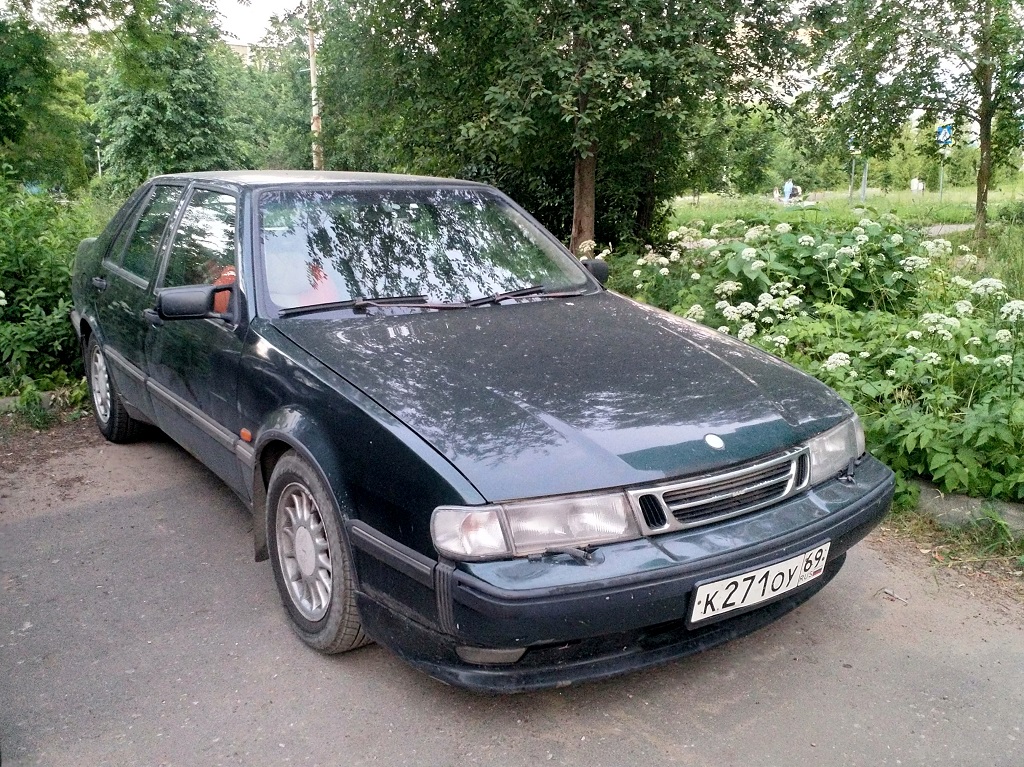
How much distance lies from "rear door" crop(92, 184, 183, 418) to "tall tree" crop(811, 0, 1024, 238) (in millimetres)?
10365

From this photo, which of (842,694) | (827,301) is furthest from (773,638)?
(827,301)

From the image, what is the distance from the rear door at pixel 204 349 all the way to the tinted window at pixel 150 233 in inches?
8.6

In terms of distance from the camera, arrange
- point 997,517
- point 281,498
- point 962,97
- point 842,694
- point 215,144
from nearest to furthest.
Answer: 1. point 842,694
2. point 281,498
3. point 997,517
4. point 962,97
5. point 215,144

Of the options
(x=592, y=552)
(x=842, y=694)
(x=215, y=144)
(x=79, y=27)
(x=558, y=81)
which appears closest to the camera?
(x=592, y=552)

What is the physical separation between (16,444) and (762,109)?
8.47 m

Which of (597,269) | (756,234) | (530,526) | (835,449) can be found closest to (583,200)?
(756,234)

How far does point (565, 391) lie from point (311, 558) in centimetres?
100

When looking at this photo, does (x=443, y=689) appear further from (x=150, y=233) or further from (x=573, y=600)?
(x=150, y=233)

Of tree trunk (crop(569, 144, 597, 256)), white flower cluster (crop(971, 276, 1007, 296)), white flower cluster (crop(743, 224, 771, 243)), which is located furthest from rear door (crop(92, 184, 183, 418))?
tree trunk (crop(569, 144, 597, 256))

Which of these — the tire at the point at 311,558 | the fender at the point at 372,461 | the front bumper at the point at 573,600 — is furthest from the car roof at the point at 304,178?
the front bumper at the point at 573,600

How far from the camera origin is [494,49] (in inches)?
369

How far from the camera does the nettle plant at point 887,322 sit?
4.00 m

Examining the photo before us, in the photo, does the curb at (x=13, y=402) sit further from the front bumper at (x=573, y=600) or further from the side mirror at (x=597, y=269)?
the front bumper at (x=573, y=600)

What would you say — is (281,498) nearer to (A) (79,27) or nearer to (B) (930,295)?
(B) (930,295)
